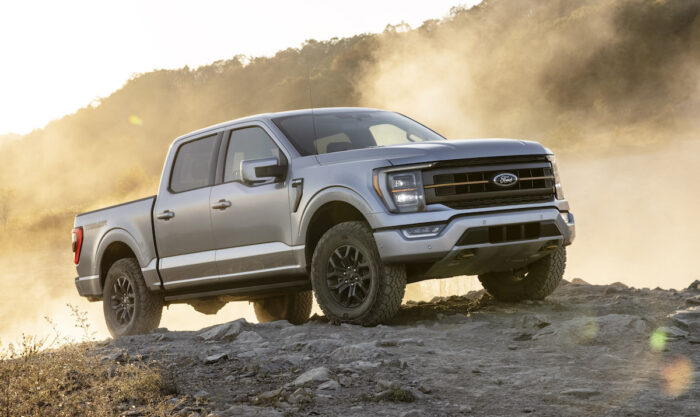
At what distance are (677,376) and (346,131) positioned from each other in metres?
3.77

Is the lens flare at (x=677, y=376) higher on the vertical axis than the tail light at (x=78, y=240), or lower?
lower

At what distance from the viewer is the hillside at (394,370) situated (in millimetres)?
5250

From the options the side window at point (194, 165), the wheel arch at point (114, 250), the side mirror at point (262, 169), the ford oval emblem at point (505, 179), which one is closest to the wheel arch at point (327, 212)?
the side mirror at point (262, 169)

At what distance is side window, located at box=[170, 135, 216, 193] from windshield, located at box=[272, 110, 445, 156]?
0.87 meters

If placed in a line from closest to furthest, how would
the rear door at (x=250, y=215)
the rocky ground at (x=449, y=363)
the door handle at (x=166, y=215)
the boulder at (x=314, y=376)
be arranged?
the rocky ground at (x=449, y=363), the boulder at (x=314, y=376), the rear door at (x=250, y=215), the door handle at (x=166, y=215)

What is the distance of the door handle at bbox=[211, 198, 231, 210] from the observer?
8.43 metres

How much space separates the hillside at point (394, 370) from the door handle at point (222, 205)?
1038mm

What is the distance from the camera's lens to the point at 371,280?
7438mm

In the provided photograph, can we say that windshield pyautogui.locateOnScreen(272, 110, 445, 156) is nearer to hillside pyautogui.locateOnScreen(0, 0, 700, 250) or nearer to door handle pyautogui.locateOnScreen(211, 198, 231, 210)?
door handle pyautogui.locateOnScreen(211, 198, 231, 210)

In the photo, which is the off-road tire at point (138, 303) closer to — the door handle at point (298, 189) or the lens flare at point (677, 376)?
the door handle at point (298, 189)

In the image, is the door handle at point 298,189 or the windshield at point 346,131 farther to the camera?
the windshield at point 346,131

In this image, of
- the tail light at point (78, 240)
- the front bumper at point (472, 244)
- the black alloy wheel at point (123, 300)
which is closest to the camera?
the front bumper at point (472, 244)

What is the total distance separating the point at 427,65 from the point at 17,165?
4726 cm

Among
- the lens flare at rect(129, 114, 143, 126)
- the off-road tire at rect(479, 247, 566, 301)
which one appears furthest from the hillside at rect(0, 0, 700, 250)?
the off-road tire at rect(479, 247, 566, 301)
